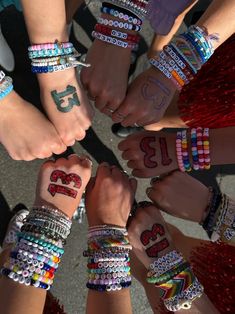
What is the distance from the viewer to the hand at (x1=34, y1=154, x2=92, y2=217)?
1199mm

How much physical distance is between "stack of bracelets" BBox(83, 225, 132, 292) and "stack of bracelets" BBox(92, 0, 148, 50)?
57 cm

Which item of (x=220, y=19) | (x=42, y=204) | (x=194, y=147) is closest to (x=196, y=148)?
(x=194, y=147)

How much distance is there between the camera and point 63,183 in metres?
1.22

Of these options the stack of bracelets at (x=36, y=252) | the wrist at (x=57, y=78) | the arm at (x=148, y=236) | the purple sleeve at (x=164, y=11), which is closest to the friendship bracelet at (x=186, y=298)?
the arm at (x=148, y=236)

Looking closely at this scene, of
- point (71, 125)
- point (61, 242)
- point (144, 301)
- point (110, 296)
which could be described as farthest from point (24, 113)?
point (144, 301)

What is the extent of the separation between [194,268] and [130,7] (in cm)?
80

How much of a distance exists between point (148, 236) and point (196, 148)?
0.32 meters

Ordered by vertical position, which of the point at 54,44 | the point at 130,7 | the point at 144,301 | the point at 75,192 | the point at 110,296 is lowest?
the point at 144,301

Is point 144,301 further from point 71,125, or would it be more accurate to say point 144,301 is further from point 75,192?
point 71,125

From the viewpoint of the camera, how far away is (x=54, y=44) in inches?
Result: 40.4

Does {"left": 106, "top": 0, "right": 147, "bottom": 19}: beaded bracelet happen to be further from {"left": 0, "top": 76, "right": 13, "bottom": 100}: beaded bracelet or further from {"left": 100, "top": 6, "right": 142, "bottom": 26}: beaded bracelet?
{"left": 0, "top": 76, "right": 13, "bottom": 100}: beaded bracelet

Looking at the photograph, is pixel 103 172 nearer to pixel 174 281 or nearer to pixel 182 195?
pixel 182 195

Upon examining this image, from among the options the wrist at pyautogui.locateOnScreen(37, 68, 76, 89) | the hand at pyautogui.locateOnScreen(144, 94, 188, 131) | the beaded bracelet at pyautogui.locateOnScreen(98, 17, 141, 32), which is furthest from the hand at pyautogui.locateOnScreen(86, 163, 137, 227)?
the beaded bracelet at pyautogui.locateOnScreen(98, 17, 141, 32)

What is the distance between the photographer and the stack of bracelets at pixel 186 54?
1.10m
